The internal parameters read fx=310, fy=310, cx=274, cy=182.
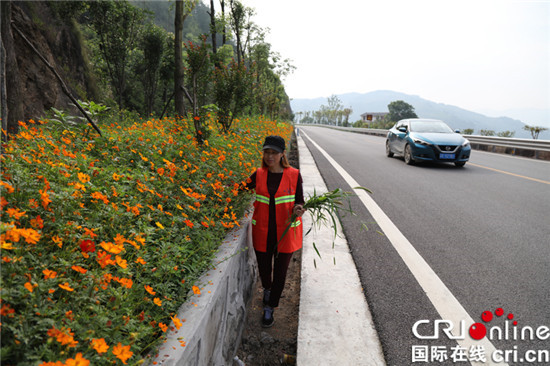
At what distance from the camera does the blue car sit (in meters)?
9.41

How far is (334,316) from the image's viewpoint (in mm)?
2521

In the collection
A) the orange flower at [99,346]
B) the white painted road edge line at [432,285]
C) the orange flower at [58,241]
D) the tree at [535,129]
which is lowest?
the white painted road edge line at [432,285]

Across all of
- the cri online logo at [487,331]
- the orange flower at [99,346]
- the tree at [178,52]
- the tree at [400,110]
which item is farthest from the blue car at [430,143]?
the tree at [400,110]

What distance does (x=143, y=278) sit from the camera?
1.70 metres

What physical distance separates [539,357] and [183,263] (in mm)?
2512

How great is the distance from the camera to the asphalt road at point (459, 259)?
90.1 inches

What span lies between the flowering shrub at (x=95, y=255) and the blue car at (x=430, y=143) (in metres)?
8.14

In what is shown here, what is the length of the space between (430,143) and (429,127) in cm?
156

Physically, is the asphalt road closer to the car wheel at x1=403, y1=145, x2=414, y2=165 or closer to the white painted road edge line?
the white painted road edge line

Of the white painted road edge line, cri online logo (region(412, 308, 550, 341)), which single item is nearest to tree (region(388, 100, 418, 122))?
the white painted road edge line

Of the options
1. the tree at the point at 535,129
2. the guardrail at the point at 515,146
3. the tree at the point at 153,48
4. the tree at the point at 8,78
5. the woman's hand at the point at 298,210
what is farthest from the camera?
the tree at the point at 535,129

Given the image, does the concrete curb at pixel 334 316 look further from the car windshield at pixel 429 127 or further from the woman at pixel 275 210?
the car windshield at pixel 429 127

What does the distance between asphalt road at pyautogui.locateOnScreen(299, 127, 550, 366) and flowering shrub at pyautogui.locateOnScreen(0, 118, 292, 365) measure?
1546mm

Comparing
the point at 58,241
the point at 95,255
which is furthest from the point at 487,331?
the point at 58,241
